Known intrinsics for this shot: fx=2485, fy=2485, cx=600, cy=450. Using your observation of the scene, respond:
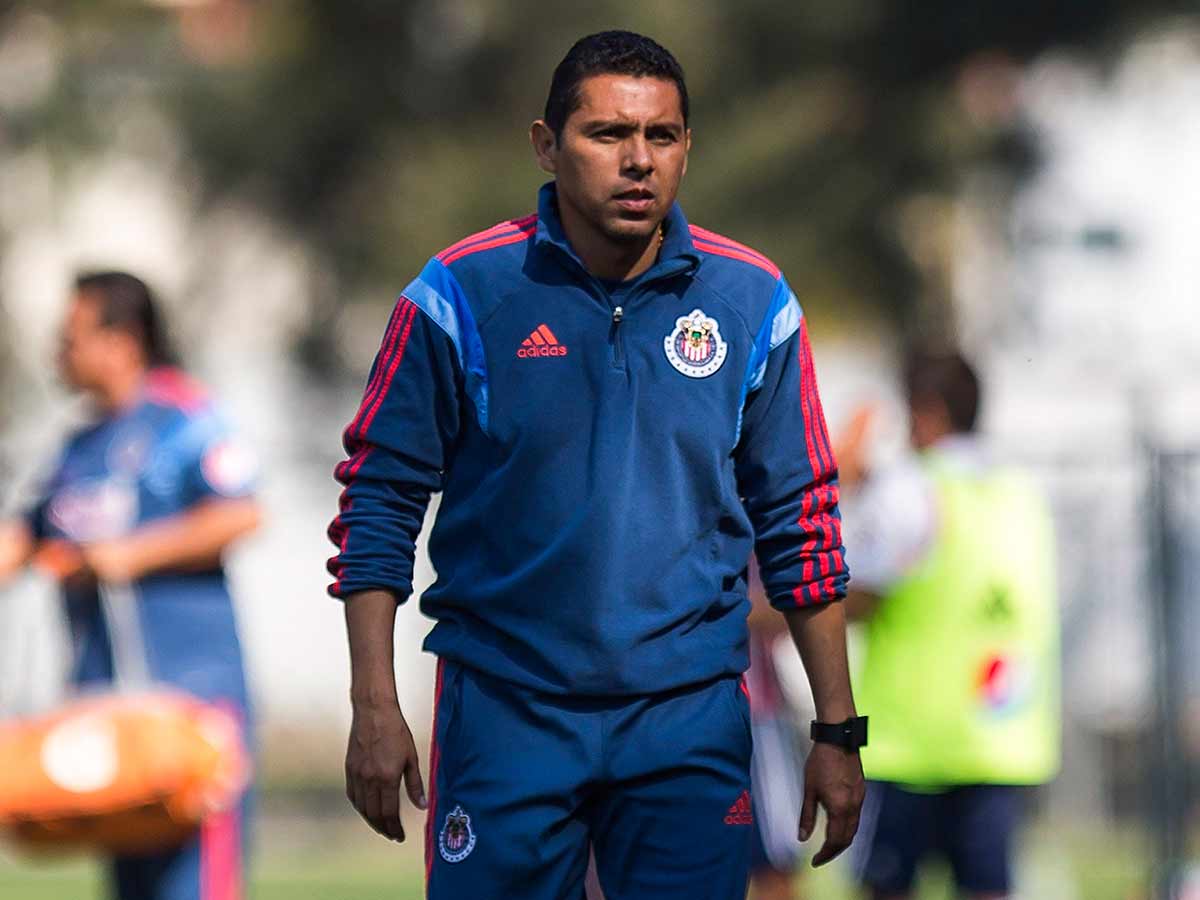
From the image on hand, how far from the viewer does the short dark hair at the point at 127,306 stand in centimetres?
778

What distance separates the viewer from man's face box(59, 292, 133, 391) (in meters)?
7.71

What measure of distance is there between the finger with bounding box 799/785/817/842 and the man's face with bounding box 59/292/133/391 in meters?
3.64

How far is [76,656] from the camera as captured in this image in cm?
781

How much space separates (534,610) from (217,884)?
10.8 feet

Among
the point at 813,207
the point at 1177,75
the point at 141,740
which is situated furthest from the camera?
the point at 1177,75

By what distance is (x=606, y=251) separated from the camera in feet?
15.2

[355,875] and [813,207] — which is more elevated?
[813,207]

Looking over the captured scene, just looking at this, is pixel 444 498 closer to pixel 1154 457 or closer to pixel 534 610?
pixel 534 610

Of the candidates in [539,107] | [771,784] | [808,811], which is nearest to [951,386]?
[771,784]

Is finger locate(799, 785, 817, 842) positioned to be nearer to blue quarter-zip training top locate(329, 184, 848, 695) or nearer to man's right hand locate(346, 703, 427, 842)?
blue quarter-zip training top locate(329, 184, 848, 695)

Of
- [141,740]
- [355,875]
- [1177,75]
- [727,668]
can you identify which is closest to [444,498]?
[727,668]

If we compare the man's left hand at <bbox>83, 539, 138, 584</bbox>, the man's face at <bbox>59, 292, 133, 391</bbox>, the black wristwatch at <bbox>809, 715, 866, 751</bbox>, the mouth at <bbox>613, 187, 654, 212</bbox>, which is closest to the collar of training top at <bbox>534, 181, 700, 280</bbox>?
the mouth at <bbox>613, 187, 654, 212</bbox>

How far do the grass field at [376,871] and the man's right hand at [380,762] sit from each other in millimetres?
7527

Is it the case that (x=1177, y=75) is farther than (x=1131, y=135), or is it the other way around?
(x=1131, y=135)
